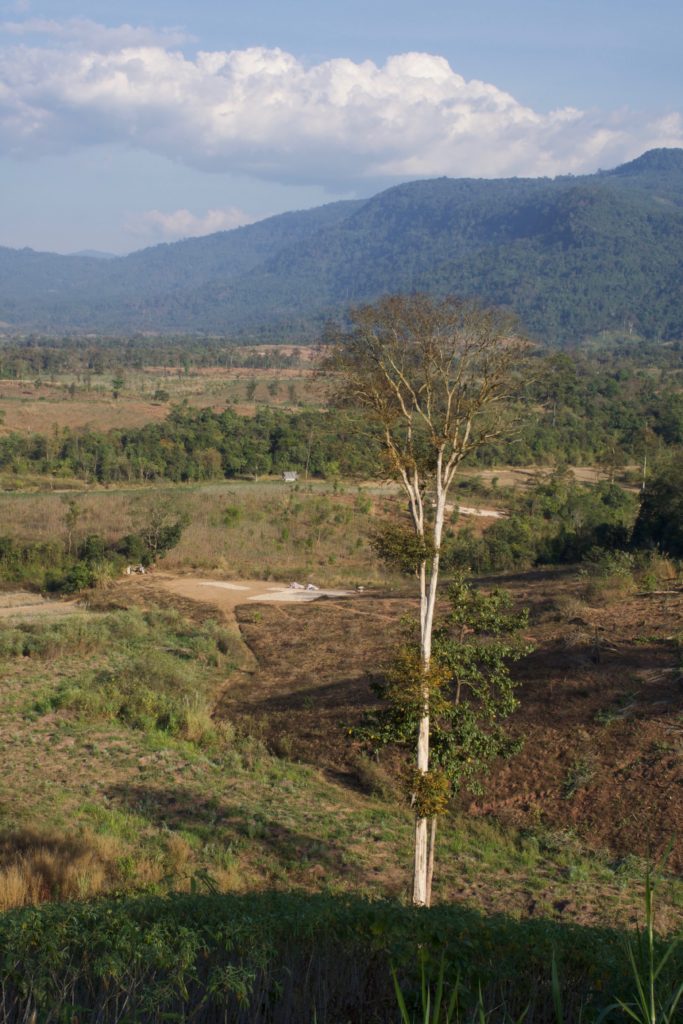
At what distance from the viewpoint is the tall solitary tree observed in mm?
8102

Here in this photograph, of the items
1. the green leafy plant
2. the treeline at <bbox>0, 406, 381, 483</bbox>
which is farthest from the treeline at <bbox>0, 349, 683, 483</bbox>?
the green leafy plant

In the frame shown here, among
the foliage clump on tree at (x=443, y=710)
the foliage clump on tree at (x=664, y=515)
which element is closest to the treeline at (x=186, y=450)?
the foliage clump on tree at (x=664, y=515)

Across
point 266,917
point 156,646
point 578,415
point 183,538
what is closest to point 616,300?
point 578,415

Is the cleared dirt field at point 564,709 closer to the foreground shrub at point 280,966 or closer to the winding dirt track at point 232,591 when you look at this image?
the foreground shrub at point 280,966

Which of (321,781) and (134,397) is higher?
(134,397)

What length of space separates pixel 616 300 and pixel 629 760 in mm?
172295

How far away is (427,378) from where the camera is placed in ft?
27.0

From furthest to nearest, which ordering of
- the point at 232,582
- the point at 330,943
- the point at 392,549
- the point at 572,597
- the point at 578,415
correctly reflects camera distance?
the point at 578,415 < the point at 232,582 < the point at 572,597 < the point at 392,549 < the point at 330,943

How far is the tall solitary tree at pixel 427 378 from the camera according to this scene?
8.10 m

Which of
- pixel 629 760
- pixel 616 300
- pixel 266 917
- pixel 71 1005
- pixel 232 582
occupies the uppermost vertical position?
pixel 616 300

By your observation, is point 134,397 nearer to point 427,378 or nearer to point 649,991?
point 427,378

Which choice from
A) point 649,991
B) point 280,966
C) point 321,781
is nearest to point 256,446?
point 321,781

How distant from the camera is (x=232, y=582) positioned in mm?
26719

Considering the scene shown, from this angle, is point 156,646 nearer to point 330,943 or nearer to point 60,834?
point 60,834
